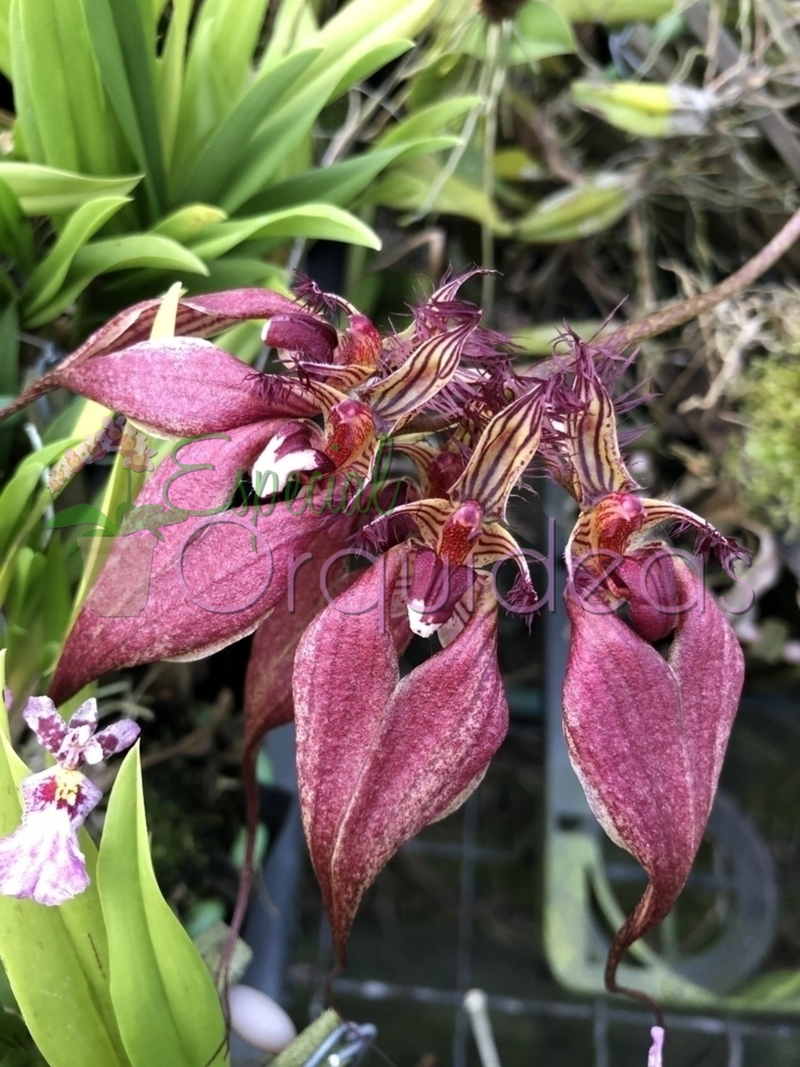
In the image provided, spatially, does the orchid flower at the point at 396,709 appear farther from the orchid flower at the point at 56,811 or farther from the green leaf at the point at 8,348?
the green leaf at the point at 8,348

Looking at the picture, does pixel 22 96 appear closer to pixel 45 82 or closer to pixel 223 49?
pixel 45 82

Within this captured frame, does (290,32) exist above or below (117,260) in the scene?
above

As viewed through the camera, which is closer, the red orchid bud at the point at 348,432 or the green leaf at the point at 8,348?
the red orchid bud at the point at 348,432

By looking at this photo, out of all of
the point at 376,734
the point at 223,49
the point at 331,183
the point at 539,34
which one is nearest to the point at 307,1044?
the point at 376,734

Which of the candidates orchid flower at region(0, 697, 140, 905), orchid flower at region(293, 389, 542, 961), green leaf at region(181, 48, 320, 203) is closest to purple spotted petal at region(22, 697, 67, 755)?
→ orchid flower at region(0, 697, 140, 905)

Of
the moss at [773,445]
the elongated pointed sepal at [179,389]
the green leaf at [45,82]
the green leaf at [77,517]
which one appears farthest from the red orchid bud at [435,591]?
the moss at [773,445]

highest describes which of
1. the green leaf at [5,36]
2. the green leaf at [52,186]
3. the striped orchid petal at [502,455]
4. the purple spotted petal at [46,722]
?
the green leaf at [5,36]
